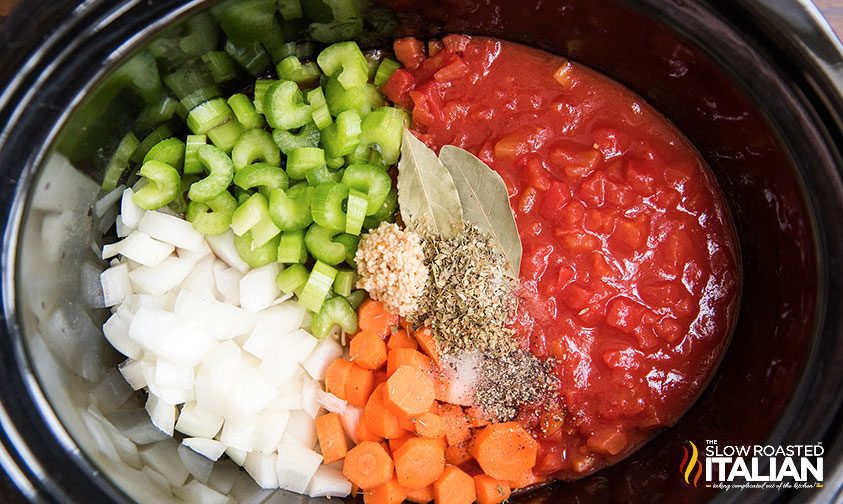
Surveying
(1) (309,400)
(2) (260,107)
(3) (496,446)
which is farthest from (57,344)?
(3) (496,446)

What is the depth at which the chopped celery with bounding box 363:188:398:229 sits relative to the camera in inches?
77.9

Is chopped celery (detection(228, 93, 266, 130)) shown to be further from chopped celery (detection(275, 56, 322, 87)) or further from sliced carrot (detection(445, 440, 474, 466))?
sliced carrot (detection(445, 440, 474, 466))

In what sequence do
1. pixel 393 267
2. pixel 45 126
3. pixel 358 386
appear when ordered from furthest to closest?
pixel 358 386 → pixel 393 267 → pixel 45 126

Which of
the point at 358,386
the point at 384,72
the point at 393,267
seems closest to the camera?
the point at 393,267

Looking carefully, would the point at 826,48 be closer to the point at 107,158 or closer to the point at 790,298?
the point at 790,298

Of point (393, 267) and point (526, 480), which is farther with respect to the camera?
point (526, 480)

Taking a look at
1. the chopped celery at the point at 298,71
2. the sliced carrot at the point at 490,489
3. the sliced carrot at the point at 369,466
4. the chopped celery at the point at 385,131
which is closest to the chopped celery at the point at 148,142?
the chopped celery at the point at 298,71

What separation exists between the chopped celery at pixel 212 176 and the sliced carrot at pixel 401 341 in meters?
0.63

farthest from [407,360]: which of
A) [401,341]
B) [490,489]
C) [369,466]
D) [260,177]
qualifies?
[260,177]

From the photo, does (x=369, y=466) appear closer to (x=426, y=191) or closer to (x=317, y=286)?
(x=317, y=286)

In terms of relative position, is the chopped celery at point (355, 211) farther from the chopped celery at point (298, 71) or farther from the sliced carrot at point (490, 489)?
the sliced carrot at point (490, 489)

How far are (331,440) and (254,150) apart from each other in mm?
848

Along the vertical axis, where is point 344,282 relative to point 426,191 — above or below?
below

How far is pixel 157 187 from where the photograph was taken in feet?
6.22
